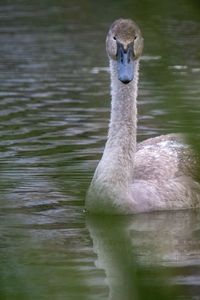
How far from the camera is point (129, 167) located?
340 inches

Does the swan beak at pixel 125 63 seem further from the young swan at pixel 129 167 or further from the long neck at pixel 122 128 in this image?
the long neck at pixel 122 128

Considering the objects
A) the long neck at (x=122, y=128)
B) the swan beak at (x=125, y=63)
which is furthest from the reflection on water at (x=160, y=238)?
the swan beak at (x=125, y=63)

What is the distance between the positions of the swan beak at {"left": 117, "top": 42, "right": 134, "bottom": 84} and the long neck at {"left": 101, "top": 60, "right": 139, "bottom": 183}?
36 cm

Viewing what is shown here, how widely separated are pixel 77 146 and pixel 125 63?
3685 mm

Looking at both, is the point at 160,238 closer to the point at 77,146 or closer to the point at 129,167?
the point at 129,167

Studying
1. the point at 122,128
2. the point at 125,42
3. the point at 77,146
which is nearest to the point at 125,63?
the point at 125,42

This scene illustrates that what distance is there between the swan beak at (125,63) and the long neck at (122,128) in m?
0.36

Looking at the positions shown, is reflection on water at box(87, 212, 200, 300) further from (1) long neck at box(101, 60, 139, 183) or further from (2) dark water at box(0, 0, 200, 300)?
(1) long neck at box(101, 60, 139, 183)

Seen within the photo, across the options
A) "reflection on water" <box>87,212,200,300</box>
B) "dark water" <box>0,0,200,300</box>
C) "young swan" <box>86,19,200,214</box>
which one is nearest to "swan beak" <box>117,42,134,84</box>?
"young swan" <box>86,19,200,214</box>

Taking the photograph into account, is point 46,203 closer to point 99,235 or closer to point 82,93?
point 99,235

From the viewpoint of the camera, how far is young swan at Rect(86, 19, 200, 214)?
8.29m

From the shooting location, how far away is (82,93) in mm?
16016

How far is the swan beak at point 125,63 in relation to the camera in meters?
7.88

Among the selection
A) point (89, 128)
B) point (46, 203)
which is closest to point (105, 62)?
point (89, 128)
